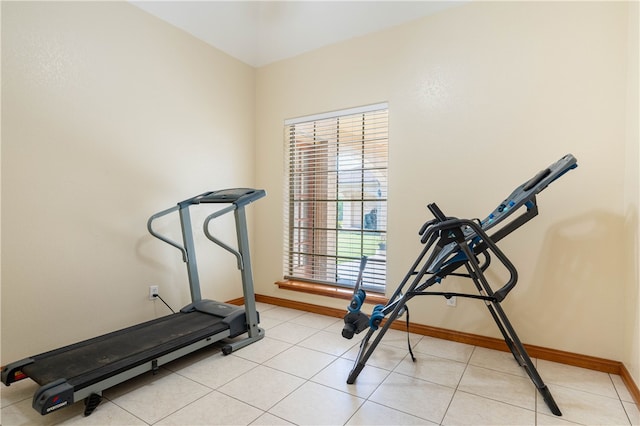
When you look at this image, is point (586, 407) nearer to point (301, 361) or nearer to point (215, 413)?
point (301, 361)

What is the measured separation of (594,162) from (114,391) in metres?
3.78

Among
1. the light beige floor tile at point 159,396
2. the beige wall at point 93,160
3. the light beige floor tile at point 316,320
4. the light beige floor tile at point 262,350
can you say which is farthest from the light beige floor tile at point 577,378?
the beige wall at point 93,160

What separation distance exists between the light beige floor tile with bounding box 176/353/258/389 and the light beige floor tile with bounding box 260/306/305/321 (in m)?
1.03

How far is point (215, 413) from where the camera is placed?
1.88 metres

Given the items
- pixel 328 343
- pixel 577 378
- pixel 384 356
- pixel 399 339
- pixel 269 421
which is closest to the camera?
pixel 269 421

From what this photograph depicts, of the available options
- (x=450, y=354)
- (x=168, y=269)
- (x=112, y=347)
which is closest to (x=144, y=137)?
(x=168, y=269)

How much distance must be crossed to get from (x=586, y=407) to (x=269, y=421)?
1938 millimetres

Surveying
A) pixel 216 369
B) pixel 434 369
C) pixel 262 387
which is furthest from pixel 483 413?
pixel 216 369

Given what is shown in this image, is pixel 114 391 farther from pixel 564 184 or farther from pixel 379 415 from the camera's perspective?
pixel 564 184

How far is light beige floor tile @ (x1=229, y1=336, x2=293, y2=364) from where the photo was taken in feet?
8.54

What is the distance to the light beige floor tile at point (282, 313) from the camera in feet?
11.8

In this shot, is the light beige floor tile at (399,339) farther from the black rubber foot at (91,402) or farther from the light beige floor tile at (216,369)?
the black rubber foot at (91,402)

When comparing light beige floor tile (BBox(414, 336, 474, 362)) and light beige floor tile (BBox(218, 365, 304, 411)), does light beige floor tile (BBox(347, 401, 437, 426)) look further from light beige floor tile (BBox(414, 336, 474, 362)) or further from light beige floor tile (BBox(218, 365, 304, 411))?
light beige floor tile (BBox(414, 336, 474, 362))

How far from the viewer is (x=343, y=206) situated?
3.64 m
